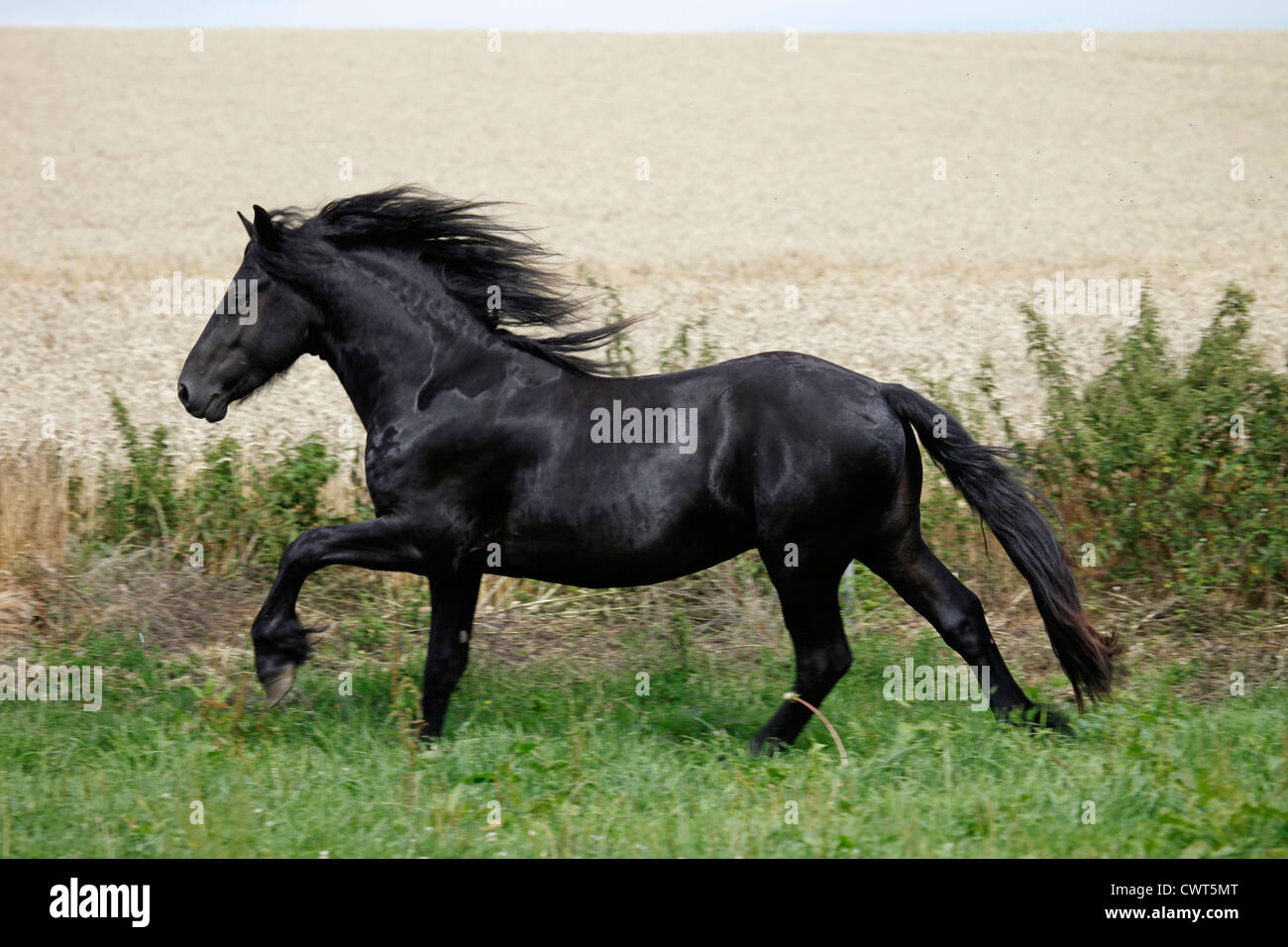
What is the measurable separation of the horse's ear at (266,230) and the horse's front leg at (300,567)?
1.34m

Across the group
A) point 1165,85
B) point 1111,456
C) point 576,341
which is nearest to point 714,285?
point 1111,456

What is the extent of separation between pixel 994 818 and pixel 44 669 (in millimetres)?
4905

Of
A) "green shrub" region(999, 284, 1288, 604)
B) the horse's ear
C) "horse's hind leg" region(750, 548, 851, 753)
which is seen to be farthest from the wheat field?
"horse's hind leg" region(750, 548, 851, 753)

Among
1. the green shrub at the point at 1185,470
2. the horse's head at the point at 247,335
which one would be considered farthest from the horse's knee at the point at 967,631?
the horse's head at the point at 247,335

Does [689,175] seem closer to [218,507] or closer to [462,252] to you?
[218,507]

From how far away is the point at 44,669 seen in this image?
21.5 feet

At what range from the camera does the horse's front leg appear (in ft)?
17.1

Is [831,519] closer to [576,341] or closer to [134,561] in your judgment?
[576,341]

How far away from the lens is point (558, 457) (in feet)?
17.6

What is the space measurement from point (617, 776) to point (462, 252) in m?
2.52

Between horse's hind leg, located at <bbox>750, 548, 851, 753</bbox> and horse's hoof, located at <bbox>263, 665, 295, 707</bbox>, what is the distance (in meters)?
1.99

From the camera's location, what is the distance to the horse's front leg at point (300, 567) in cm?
521

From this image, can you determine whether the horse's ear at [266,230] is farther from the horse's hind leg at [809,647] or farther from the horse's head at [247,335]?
the horse's hind leg at [809,647]

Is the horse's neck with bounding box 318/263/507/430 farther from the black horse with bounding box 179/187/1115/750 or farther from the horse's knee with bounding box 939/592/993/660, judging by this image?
the horse's knee with bounding box 939/592/993/660
